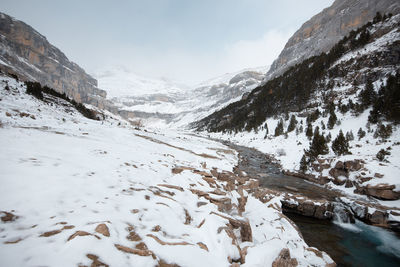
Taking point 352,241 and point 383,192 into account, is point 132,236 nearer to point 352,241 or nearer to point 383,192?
point 352,241

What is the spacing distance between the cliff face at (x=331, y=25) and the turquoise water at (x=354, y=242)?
70906mm

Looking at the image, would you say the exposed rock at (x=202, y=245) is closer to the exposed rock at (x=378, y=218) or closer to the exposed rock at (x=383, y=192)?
the exposed rock at (x=378, y=218)

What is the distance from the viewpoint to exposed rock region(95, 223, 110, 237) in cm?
272

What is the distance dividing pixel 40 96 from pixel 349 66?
5916 cm

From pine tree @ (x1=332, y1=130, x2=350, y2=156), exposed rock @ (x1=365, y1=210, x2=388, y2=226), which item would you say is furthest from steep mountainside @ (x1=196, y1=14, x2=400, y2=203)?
exposed rock @ (x1=365, y1=210, x2=388, y2=226)

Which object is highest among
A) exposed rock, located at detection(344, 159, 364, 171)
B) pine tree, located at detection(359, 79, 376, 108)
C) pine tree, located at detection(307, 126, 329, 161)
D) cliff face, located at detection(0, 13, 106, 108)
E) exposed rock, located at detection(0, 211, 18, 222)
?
cliff face, located at detection(0, 13, 106, 108)

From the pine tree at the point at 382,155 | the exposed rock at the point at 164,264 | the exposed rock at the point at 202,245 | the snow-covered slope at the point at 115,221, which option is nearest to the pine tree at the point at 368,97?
the pine tree at the point at 382,155

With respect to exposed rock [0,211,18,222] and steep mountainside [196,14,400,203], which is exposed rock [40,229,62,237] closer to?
exposed rock [0,211,18,222]

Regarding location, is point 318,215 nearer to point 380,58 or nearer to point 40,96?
point 40,96

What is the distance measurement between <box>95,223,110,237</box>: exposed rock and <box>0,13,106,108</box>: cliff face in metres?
105

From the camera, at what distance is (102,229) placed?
2764 mm

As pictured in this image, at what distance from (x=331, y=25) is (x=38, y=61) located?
168 metres

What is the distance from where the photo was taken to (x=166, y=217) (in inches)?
153

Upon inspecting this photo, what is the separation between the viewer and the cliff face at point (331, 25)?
56975mm
